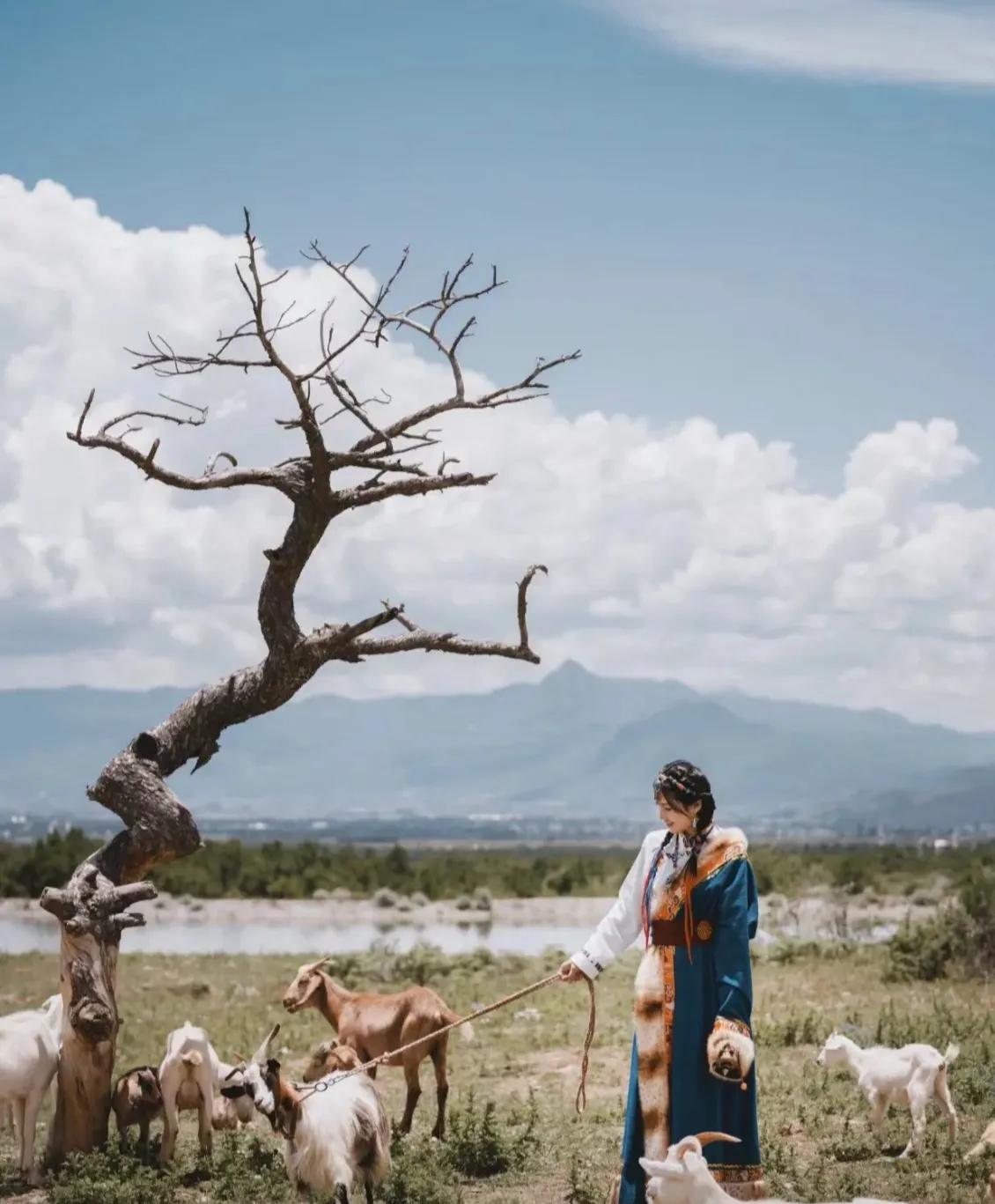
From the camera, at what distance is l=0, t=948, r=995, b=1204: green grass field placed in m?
9.66

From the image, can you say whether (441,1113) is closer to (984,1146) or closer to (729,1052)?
(984,1146)

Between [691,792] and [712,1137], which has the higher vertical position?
[691,792]

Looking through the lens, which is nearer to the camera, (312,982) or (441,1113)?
(441,1113)

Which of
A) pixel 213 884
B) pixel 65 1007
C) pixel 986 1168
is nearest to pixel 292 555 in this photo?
pixel 65 1007

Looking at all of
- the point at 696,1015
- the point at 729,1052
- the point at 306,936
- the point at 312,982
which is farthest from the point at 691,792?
the point at 306,936

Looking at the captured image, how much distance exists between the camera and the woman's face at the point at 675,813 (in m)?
7.46

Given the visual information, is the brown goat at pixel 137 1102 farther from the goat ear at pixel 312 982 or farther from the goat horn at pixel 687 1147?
the goat horn at pixel 687 1147

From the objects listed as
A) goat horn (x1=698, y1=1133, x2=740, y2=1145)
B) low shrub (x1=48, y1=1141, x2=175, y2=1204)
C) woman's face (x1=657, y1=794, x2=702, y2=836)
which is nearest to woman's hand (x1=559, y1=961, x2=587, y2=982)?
woman's face (x1=657, y1=794, x2=702, y2=836)

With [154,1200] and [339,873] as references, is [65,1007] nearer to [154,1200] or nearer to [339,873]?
[154,1200]

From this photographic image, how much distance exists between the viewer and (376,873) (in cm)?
4838

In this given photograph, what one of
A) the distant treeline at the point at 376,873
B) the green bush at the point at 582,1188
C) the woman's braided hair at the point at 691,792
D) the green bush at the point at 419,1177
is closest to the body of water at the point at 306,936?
the distant treeline at the point at 376,873

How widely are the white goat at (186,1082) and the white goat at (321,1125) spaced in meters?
1.21

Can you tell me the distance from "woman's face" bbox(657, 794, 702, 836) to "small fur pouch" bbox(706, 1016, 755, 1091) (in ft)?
2.81

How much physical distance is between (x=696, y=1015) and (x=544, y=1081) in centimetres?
660
